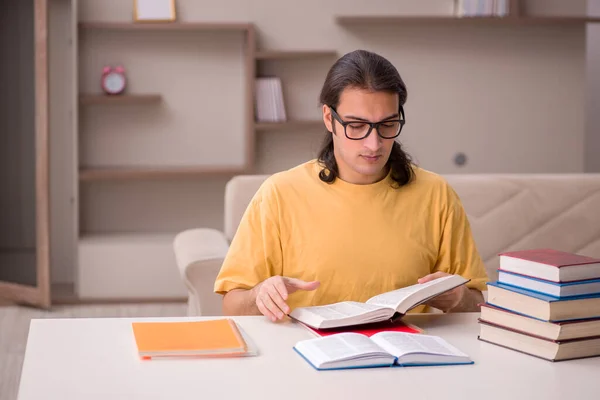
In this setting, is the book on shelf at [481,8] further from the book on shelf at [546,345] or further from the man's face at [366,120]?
the book on shelf at [546,345]

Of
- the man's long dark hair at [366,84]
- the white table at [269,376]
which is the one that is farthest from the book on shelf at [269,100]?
the white table at [269,376]

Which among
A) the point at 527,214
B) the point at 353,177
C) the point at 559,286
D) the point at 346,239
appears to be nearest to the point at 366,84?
the point at 353,177

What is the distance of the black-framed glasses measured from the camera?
1871 mm

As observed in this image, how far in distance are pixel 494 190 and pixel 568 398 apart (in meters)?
1.73

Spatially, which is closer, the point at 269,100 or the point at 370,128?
the point at 370,128

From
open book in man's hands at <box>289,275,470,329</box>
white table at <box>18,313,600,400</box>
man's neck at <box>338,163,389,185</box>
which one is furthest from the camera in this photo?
man's neck at <box>338,163,389,185</box>

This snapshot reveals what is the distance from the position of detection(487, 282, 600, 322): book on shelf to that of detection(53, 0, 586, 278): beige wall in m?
3.44

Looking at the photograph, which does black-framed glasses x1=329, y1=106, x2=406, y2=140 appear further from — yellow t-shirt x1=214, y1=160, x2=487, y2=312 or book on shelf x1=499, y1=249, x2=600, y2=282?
book on shelf x1=499, y1=249, x2=600, y2=282

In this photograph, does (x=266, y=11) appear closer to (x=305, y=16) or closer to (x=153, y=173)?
(x=305, y=16)

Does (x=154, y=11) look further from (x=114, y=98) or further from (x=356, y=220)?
(x=356, y=220)

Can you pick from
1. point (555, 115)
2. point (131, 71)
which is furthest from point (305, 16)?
point (555, 115)

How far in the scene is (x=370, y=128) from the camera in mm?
1866

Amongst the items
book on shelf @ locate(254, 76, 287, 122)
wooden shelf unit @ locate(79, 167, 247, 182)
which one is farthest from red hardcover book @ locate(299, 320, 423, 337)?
book on shelf @ locate(254, 76, 287, 122)

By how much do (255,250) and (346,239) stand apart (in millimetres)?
210
